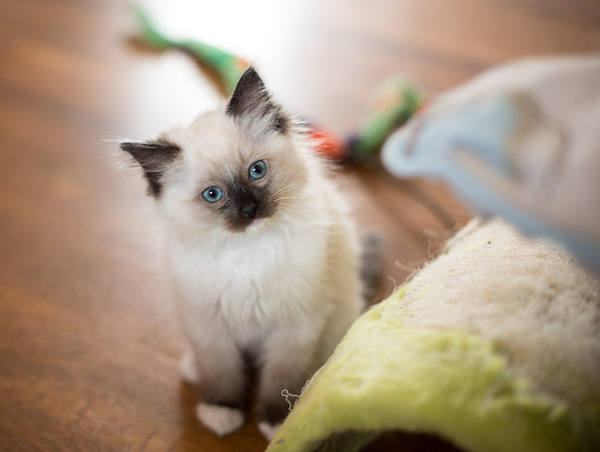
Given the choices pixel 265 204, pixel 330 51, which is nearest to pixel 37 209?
pixel 265 204

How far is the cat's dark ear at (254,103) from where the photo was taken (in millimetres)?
960

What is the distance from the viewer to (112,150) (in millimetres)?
1271

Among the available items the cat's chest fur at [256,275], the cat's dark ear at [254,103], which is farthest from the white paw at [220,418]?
the cat's dark ear at [254,103]

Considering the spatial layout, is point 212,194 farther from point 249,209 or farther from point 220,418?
point 220,418

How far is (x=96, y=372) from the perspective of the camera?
1304mm

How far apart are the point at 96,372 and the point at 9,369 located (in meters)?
0.23

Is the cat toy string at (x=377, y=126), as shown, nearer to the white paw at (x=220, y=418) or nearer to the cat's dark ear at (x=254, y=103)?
the cat's dark ear at (x=254, y=103)

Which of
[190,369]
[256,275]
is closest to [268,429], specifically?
[190,369]

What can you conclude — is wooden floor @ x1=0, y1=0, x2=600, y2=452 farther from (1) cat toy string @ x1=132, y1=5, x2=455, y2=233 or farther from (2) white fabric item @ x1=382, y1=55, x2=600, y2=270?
(2) white fabric item @ x1=382, y1=55, x2=600, y2=270

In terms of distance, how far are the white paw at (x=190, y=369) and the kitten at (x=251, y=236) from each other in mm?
140

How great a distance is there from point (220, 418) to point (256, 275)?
393 millimetres

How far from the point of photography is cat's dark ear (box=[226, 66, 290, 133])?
960 millimetres

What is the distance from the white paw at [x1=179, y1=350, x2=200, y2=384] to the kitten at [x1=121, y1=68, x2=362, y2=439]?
5.5 inches

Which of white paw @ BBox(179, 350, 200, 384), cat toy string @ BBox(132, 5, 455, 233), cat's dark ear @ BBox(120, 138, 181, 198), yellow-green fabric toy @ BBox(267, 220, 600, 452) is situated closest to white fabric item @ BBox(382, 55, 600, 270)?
yellow-green fabric toy @ BBox(267, 220, 600, 452)
